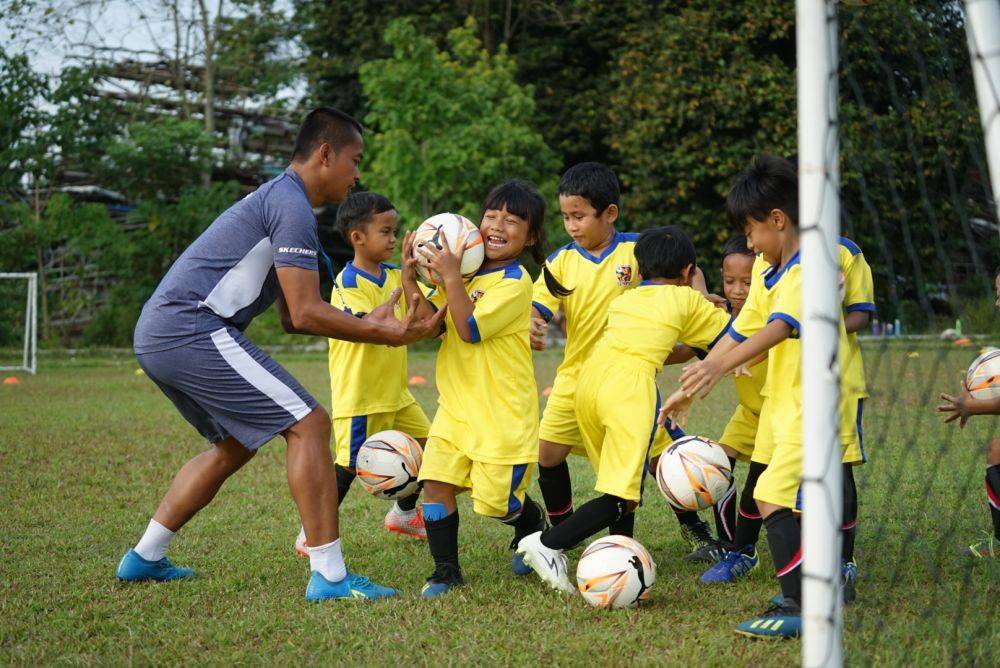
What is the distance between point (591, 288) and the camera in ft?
16.8

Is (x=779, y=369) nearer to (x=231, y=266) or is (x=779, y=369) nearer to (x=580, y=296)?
(x=580, y=296)

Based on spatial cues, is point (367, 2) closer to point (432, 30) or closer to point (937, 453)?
point (432, 30)

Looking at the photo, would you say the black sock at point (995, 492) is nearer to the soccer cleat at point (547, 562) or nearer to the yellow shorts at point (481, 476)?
the soccer cleat at point (547, 562)

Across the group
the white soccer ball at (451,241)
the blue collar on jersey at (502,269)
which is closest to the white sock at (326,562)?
the white soccer ball at (451,241)

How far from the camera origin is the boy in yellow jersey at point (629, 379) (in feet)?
14.6

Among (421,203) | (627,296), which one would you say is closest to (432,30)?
(421,203)

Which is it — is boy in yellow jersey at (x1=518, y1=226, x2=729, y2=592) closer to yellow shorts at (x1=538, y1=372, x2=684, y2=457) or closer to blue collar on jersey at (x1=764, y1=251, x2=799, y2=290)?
yellow shorts at (x1=538, y1=372, x2=684, y2=457)

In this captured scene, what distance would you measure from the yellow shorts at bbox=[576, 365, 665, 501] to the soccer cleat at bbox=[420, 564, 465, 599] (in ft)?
2.43

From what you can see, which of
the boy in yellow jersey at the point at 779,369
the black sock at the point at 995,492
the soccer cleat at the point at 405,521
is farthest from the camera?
the soccer cleat at the point at 405,521

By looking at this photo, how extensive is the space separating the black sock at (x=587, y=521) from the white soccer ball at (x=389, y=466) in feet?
2.60

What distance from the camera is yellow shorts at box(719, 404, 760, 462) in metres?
5.13

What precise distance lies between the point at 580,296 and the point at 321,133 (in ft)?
4.92

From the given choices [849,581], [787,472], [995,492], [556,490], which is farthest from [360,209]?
[995,492]

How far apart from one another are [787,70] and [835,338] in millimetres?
20059
